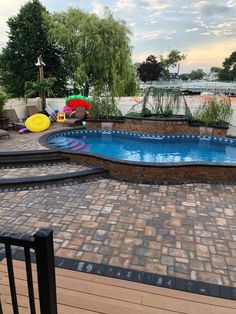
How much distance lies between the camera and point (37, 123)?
10.5 m

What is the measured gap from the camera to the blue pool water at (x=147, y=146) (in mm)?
8734

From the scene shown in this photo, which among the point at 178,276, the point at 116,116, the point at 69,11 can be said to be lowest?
the point at 178,276

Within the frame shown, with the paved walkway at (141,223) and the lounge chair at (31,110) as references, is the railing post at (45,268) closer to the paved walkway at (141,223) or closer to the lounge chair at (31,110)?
the paved walkway at (141,223)

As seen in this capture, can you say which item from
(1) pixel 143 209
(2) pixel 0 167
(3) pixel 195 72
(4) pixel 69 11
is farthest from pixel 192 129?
(3) pixel 195 72

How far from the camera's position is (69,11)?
A: 54.3 feet

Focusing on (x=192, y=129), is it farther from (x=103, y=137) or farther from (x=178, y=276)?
(x=178, y=276)

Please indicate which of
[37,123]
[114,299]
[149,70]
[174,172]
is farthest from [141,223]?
[149,70]

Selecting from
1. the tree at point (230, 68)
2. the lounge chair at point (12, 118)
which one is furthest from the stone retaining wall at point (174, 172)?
the tree at point (230, 68)

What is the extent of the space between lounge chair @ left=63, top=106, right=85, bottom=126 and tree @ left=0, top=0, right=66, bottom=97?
7.51 metres

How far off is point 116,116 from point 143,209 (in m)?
7.36

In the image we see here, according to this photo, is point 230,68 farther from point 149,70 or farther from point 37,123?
point 37,123

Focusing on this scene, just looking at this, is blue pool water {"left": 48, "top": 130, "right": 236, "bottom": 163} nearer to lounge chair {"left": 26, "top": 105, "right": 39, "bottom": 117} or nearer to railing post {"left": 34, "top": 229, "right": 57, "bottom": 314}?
lounge chair {"left": 26, "top": 105, "right": 39, "bottom": 117}

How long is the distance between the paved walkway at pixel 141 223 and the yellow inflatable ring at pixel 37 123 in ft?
17.8

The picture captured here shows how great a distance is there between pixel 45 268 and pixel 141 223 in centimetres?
306
